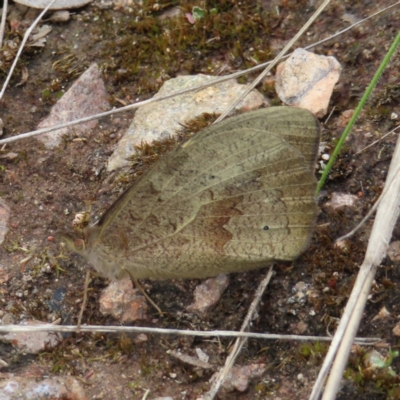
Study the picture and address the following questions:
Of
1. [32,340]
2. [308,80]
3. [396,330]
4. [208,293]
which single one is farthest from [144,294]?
[308,80]

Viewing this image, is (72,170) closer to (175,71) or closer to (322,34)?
(175,71)

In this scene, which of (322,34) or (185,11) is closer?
(322,34)

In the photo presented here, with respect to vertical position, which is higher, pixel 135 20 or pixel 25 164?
pixel 135 20

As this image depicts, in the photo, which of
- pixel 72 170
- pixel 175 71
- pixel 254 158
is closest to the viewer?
pixel 254 158

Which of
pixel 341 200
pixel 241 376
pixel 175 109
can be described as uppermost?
pixel 175 109

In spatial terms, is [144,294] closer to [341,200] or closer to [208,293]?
[208,293]

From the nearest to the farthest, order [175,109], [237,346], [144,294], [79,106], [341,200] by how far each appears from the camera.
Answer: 1. [237,346]
2. [144,294]
3. [341,200]
4. [175,109]
5. [79,106]

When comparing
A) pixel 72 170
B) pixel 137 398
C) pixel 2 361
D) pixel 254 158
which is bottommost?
pixel 137 398

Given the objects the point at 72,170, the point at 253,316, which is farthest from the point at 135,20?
the point at 253,316
